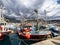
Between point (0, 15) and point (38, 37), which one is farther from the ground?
point (0, 15)

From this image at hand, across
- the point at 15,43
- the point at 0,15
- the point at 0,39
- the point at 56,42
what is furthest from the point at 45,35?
the point at 56,42

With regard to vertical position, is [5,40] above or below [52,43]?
below

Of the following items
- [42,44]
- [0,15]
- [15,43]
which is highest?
[0,15]

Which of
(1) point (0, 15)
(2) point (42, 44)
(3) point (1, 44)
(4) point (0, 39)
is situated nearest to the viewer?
(2) point (42, 44)

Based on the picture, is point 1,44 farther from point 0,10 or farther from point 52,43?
point 52,43

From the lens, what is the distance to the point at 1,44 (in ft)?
79.8

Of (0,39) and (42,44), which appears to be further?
(0,39)

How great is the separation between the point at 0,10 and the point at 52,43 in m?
34.9

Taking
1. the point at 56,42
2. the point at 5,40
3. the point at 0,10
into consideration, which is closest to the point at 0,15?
the point at 0,10

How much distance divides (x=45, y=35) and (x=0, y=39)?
285 inches

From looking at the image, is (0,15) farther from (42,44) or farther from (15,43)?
(42,44)

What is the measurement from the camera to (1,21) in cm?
4119

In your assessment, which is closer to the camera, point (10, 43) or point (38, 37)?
point (10, 43)

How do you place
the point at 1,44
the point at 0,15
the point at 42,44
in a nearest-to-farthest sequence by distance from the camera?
the point at 42,44 < the point at 1,44 < the point at 0,15
